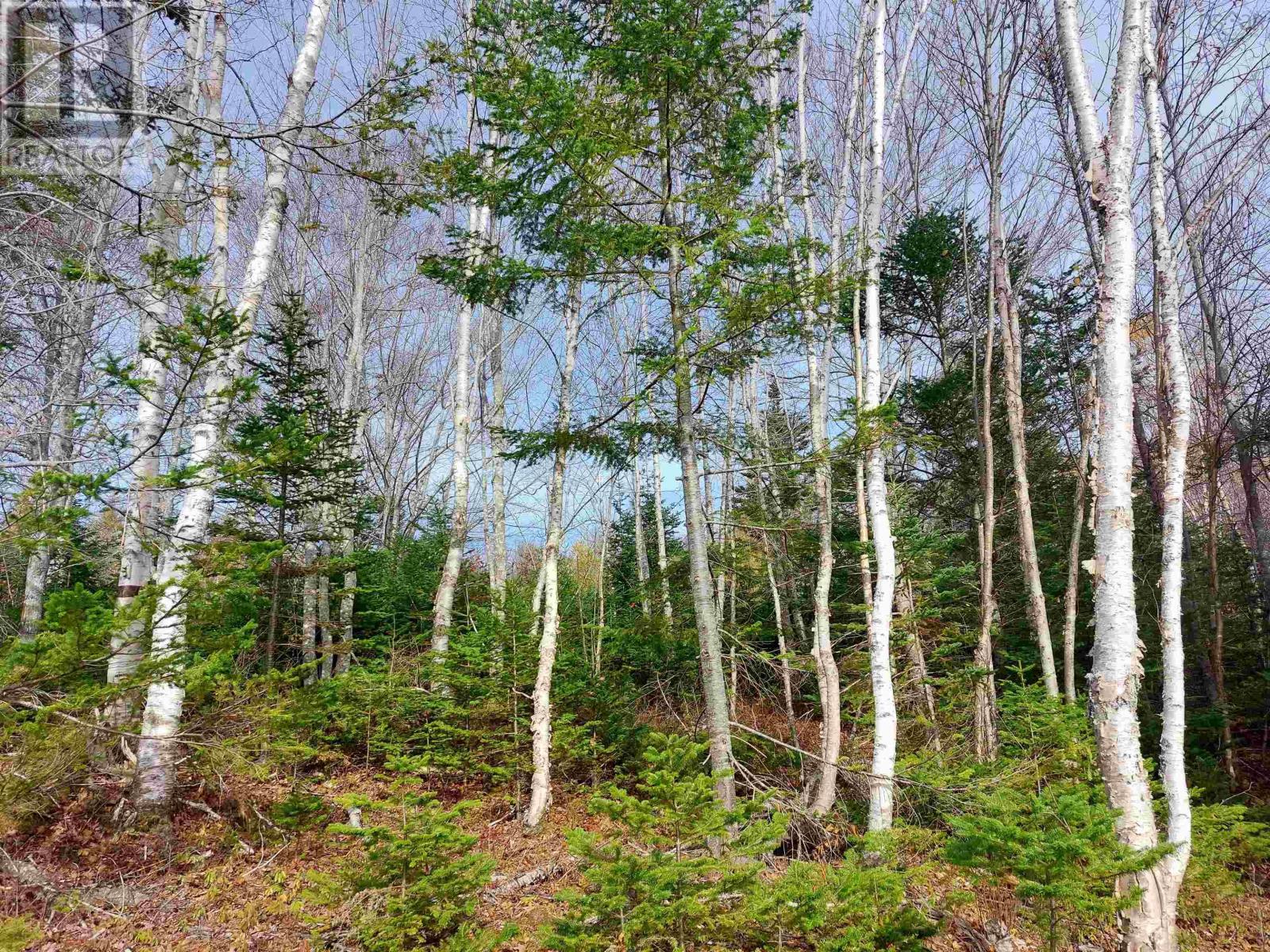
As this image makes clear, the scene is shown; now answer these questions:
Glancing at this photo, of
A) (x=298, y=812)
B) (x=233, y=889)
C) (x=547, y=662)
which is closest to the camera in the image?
(x=233, y=889)

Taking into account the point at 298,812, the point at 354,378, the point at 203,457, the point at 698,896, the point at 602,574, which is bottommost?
the point at 298,812

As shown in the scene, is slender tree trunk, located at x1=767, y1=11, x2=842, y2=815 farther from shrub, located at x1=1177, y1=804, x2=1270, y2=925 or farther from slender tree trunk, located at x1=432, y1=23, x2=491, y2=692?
slender tree trunk, located at x1=432, y1=23, x2=491, y2=692

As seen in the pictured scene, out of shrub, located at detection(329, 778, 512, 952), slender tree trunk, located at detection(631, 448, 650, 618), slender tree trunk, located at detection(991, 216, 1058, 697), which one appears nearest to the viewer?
shrub, located at detection(329, 778, 512, 952)

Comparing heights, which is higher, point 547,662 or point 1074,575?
point 1074,575

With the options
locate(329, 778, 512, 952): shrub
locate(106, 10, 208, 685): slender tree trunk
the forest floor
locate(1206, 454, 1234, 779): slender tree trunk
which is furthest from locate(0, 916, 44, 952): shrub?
locate(1206, 454, 1234, 779): slender tree trunk

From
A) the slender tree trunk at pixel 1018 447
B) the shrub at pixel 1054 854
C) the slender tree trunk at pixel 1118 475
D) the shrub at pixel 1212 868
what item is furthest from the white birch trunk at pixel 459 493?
the shrub at pixel 1212 868

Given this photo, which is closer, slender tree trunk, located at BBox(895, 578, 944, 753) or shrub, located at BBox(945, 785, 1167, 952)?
shrub, located at BBox(945, 785, 1167, 952)

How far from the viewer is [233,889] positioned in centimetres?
471

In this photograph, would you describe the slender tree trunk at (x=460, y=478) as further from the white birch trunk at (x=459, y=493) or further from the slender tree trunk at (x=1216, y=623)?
the slender tree trunk at (x=1216, y=623)

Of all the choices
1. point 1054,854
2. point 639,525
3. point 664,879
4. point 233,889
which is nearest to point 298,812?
point 233,889

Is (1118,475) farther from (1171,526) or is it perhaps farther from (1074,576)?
(1074,576)

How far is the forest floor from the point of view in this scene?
4.03m

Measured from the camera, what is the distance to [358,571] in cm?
1075

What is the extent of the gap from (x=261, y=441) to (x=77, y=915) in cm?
335
